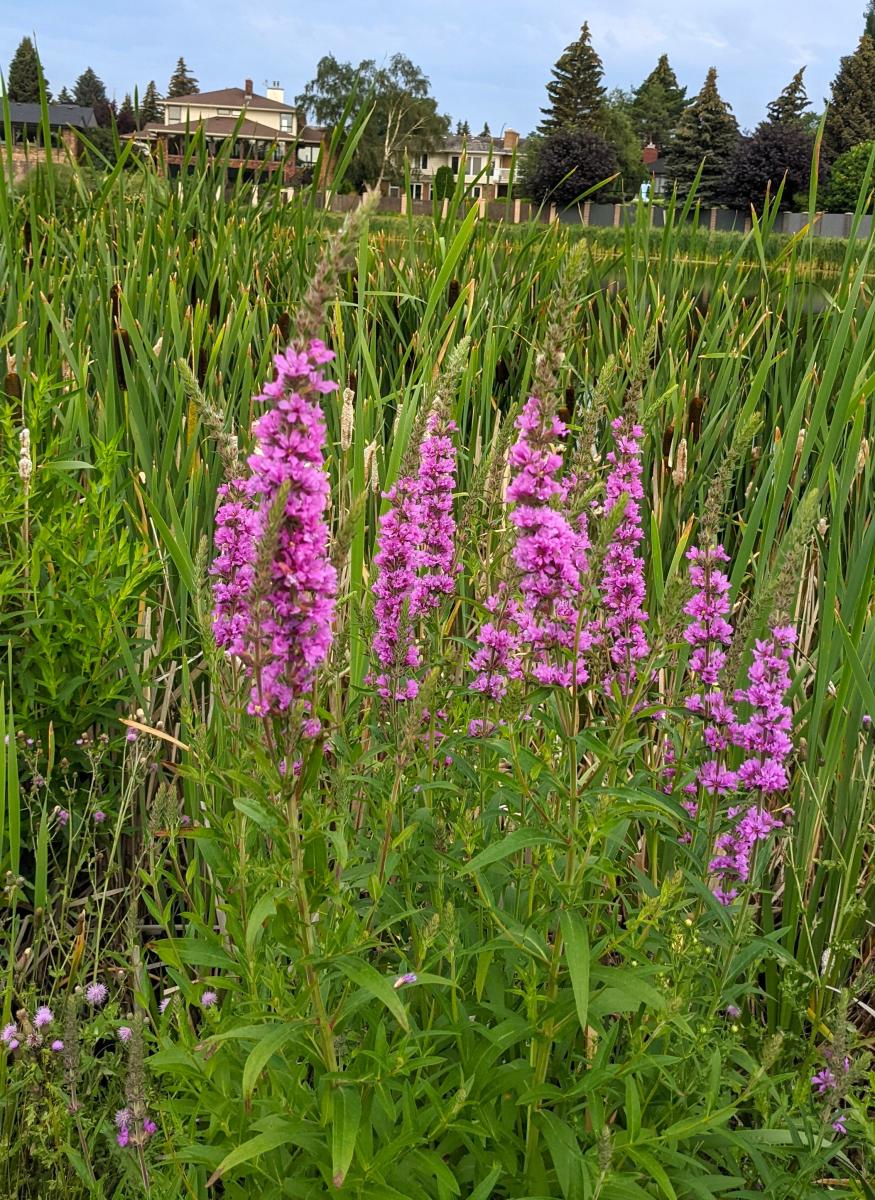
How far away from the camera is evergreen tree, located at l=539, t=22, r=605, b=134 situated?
299ft

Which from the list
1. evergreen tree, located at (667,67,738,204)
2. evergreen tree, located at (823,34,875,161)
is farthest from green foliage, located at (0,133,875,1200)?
evergreen tree, located at (823,34,875,161)

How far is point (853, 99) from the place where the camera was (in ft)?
287

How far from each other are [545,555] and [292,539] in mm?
531

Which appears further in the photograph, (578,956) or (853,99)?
(853,99)

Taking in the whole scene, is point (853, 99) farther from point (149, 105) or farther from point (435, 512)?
point (435, 512)

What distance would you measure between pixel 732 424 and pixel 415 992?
9.66ft

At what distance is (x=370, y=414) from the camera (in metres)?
3.75

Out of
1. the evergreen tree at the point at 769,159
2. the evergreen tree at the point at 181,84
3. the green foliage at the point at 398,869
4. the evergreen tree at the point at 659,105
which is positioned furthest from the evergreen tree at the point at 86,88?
the green foliage at the point at 398,869

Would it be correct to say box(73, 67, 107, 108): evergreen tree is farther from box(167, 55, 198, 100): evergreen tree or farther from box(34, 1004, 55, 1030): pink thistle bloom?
box(34, 1004, 55, 1030): pink thistle bloom

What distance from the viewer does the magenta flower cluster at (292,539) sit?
1391 mm

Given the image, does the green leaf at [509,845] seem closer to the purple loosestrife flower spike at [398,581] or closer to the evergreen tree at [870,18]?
the purple loosestrife flower spike at [398,581]

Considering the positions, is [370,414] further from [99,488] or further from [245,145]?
[245,145]

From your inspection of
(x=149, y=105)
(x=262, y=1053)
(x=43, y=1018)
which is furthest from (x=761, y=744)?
(x=149, y=105)

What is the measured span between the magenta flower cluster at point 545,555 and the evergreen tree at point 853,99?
293 feet
